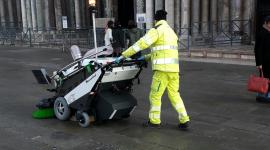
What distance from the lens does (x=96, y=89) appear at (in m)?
5.93

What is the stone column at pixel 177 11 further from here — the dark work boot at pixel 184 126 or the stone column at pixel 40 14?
the dark work boot at pixel 184 126

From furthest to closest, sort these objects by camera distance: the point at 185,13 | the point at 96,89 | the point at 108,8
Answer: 1. the point at 108,8
2. the point at 185,13
3. the point at 96,89

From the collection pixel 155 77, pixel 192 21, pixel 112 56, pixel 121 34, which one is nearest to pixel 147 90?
pixel 112 56

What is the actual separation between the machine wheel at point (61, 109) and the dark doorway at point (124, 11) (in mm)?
23599

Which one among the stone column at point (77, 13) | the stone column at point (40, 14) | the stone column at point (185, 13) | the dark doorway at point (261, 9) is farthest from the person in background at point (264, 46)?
the stone column at point (40, 14)

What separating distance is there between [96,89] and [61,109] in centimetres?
108

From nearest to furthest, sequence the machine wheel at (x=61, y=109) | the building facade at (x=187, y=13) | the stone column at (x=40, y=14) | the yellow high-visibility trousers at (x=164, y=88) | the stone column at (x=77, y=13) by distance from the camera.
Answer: the yellow high-visibility trousers at (x=164, y=88)
the machine wheel at (x=61, y=109)
the building facade at (x=187, y=13)
the stone column at (x=77, y=13)
the stone column at (x=40, y=14)

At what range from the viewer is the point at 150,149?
205 inches

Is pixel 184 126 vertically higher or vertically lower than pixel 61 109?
lower

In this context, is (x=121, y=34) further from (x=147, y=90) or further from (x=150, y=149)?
(x=150, y=149)

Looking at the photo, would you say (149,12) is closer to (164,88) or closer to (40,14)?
(40,14)

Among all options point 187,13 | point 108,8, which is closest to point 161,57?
point 187,13

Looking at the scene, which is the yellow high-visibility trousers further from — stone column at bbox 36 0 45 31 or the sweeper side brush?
stone column at bbox 36 0 45 31

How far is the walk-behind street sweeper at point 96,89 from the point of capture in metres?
5.86
